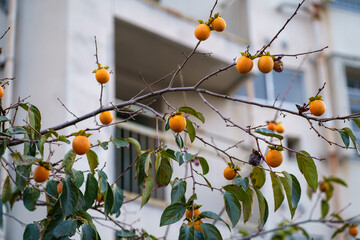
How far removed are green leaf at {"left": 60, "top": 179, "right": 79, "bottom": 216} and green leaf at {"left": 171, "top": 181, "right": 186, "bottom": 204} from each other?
393 mm

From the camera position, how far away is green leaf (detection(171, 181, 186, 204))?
2.23 meters

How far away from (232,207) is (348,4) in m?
8.61

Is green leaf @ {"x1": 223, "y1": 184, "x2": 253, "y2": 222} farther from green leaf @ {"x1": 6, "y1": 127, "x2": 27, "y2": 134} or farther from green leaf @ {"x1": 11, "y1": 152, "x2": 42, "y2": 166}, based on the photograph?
green leaf @ {"x1": 6, "y1": 127, "x2": 27, "y2": 134}

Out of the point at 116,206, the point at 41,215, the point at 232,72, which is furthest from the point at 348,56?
the point at 116,206

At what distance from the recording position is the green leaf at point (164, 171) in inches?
90.2

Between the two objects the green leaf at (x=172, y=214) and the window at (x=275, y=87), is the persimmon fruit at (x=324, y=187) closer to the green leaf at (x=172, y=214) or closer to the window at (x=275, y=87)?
the green leaf at (x=172, y=214)

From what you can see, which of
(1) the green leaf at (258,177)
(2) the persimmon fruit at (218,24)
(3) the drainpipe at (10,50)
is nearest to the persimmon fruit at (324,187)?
(1) the green leaf at (258,177)

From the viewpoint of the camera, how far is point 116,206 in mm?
2432

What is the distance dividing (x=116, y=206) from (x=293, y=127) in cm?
→ 639

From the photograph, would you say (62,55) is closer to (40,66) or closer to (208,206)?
(40,66)

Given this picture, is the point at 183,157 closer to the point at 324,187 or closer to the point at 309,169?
the point at 309,169

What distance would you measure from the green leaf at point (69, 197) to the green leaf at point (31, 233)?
297 mm

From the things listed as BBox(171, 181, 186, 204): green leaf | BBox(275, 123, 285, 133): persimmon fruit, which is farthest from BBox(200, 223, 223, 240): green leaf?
BBox(275, 123, 285, 133): persimmon fruit

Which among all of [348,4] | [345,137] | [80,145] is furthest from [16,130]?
[348,4]
